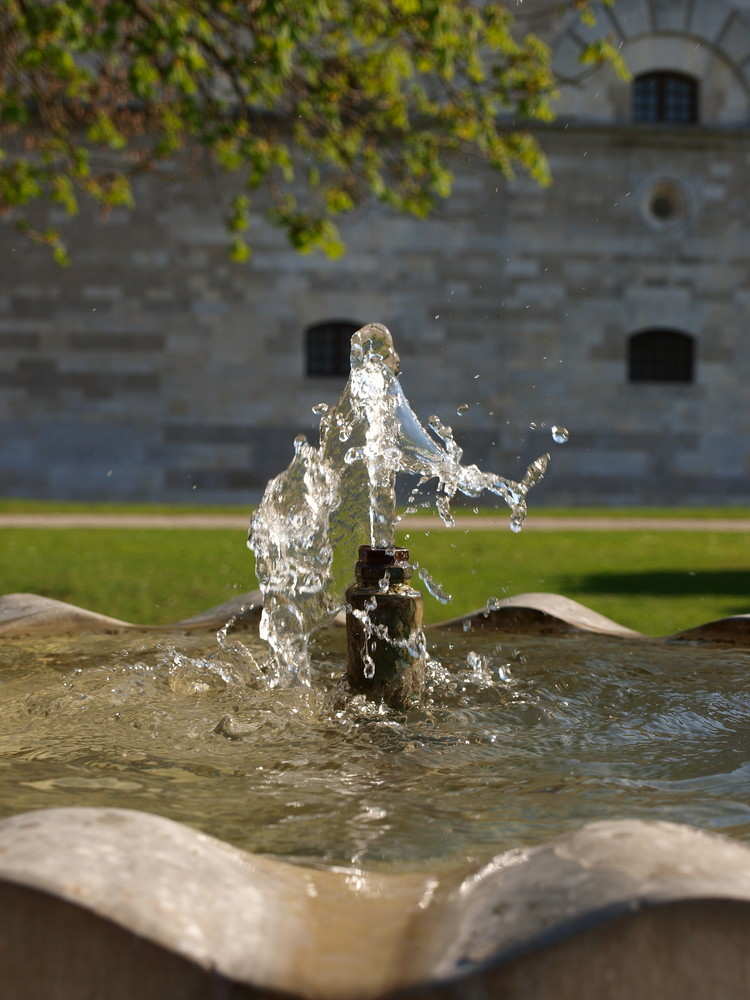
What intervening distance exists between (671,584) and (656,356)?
1098cm

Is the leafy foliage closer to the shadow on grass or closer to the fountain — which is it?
the shadow on grass

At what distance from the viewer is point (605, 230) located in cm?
1912

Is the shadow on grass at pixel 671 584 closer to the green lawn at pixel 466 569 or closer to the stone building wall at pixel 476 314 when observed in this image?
the green lawn at pixel 466 569

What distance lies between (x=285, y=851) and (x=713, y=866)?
86 centimetres

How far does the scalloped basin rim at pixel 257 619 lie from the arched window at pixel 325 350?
1467 cm

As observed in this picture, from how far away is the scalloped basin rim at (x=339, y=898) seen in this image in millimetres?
1549

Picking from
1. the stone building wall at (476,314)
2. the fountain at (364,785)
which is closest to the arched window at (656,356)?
the stone building wall at (476,314)

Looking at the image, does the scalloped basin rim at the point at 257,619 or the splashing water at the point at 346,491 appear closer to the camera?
the scalloped basin rim at the point at 257,619

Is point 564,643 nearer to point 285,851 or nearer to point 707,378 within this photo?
point 285,851

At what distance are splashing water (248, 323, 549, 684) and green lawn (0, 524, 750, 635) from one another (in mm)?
2796

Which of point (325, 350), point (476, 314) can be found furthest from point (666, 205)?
point (325, 350)

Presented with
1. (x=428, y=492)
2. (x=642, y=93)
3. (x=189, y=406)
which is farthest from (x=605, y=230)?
(x=189, y=406)

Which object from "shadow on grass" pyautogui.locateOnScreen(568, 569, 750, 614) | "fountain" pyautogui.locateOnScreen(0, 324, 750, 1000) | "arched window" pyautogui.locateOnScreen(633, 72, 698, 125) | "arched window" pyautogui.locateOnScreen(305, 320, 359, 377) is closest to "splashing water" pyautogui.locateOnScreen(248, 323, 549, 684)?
"fountain" pyautogui.locateOnScreen(0, 324, 750, 1000)

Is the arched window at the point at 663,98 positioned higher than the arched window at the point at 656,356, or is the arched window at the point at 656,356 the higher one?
the arched window at the point at 663,98
